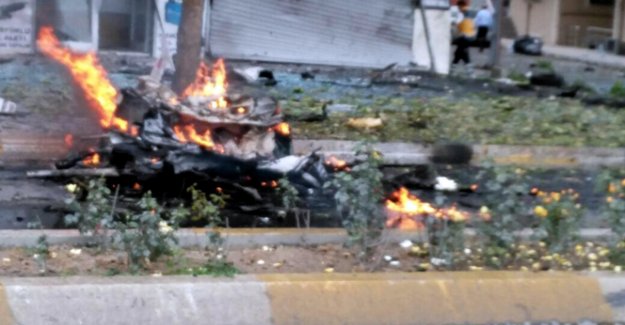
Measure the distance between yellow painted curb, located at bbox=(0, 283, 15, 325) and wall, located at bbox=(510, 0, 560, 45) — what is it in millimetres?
35602

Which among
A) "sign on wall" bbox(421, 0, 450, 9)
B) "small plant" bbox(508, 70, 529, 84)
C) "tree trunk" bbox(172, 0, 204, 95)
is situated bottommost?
"small plant" bbox(508, 70, 529, 84)

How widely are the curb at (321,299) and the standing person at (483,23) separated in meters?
23.6

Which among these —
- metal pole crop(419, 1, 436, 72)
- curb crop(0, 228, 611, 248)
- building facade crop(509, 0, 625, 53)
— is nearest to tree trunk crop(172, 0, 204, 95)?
curb crop(0, 228, 611, 248)

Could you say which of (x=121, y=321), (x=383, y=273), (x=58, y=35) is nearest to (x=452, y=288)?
(x=383, y=273)

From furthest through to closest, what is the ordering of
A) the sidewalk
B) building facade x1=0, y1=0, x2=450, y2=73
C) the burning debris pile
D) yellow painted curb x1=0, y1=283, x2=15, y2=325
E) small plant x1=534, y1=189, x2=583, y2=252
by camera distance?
the sidewalk
building facade x1=0, y1=0, x2=450, y2=73
the burning debris pile
small plant x1=534, y1=189, x2=583, y2=252
yellow painted curb x1=0, y1=283, x2=15, y2=325

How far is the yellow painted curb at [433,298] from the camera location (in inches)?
236

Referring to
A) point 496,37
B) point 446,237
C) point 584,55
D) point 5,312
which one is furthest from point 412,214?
point 584,55

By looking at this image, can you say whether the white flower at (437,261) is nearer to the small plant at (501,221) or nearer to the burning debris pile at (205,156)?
the small plant at (501,221)

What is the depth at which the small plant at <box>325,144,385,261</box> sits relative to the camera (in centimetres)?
672

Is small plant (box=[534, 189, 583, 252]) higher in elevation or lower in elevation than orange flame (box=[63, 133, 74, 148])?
higher

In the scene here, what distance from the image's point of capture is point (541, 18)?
1633 inches

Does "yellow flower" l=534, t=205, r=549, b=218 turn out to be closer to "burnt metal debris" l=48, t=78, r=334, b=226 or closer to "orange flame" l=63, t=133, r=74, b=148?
"burnt metal debris" l=48, t=78, r=334, b=226

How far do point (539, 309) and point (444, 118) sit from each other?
27.0ft

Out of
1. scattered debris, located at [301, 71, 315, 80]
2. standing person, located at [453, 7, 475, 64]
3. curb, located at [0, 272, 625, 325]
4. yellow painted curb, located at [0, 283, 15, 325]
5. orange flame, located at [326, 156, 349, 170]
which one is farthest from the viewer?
standing person, located at [453, 7, 475, 64]
